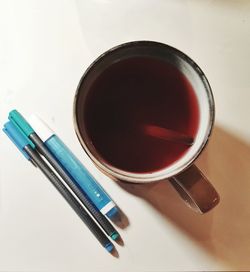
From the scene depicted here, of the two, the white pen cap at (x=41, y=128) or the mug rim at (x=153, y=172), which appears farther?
the white pen cap at (x=41, y=128)

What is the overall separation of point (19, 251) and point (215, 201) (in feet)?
0.86

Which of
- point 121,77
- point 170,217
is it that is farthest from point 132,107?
point 170,217

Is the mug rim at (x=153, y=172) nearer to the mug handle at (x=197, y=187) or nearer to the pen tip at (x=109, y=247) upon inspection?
the mug handle at (x=197, y=187)

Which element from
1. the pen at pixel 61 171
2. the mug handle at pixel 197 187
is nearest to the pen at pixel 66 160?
the pen at pixel 61 171

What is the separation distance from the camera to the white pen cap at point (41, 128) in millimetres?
644

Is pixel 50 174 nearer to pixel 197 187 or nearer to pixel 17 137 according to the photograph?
pixel 17 137

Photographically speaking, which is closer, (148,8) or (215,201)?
(215,201)

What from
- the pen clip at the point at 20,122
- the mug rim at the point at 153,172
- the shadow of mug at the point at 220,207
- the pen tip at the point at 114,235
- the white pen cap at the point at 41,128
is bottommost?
the shadow of mug at the point at 220,207

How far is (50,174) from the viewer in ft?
2.09

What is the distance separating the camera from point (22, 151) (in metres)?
0.65

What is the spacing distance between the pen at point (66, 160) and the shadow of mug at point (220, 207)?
0.11 feet

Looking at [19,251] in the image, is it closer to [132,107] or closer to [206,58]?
[132,107]

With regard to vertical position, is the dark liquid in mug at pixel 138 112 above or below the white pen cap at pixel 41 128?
below

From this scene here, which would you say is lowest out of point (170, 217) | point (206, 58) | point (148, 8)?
point (170, 217)
